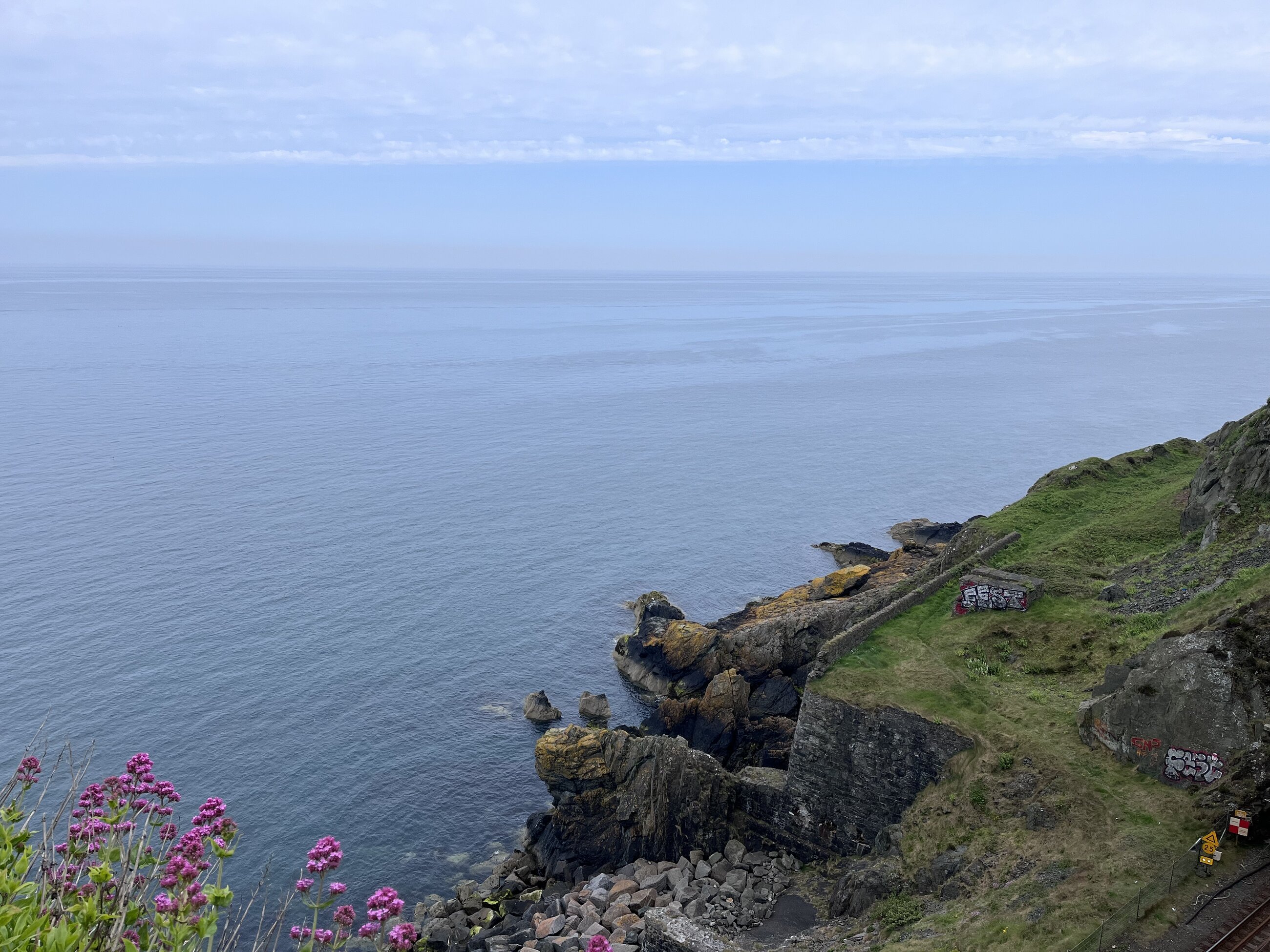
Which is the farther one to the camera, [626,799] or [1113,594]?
[626,799]

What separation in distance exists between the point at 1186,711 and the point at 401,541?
64.6 m

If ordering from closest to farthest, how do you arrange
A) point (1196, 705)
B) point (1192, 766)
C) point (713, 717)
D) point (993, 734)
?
point (1192, 766) → point (1196, 705) → point (993, 734) → point (713, 717)

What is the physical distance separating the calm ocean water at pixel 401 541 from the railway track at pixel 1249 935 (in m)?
30.7

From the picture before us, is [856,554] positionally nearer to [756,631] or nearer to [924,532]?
[924,532]

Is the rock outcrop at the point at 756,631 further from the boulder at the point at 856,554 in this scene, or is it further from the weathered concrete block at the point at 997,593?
the boulder at the point at 856,554

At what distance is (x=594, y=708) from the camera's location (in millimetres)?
55375

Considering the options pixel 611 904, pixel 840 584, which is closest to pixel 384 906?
pixel 611 904

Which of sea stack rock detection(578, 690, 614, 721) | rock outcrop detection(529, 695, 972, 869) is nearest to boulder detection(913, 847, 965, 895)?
rock outcrop detection(529, 695, 972, 869)

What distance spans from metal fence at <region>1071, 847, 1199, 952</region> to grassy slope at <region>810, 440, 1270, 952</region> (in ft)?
1.35

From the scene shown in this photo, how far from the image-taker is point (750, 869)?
37625 mm

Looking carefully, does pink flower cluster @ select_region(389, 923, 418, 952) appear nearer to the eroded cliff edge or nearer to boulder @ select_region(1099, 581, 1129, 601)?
the eroded cliff edge

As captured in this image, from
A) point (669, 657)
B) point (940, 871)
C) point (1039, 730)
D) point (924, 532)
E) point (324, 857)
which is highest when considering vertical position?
point (324, 857)

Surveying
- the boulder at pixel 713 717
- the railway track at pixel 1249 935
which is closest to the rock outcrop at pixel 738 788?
the boulder at pixel 713 717

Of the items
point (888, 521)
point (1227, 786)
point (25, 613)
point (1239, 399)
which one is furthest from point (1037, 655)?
point (1239, 399)
